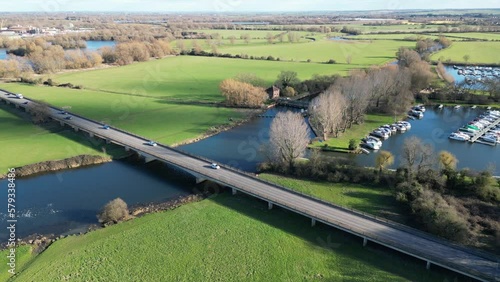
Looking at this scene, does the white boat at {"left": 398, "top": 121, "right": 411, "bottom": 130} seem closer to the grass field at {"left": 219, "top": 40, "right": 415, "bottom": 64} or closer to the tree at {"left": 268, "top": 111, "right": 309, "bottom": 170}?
the tree at {"left": 268, "top": 111, "right": 309, "bottom": 170}

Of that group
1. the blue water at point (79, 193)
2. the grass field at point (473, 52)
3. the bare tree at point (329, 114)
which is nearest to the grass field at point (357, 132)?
the bare tree at point (329, 114)

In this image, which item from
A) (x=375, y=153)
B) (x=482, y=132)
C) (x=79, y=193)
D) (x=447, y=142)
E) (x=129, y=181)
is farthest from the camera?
(x=482, y=132)

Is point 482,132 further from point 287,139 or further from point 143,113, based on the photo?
point 143,113

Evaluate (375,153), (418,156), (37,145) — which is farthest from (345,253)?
(37,145)

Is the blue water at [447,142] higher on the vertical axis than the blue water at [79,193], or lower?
higher

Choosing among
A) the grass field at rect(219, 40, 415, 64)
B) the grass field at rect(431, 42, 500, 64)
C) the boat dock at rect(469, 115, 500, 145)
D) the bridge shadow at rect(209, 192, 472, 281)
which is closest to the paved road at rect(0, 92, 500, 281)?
the bridge shadow at rect(209, 192, 472, 281)

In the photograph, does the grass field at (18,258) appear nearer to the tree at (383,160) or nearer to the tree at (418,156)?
the tree at (383,160)

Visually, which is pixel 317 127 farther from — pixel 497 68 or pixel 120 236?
pixel 497 68
